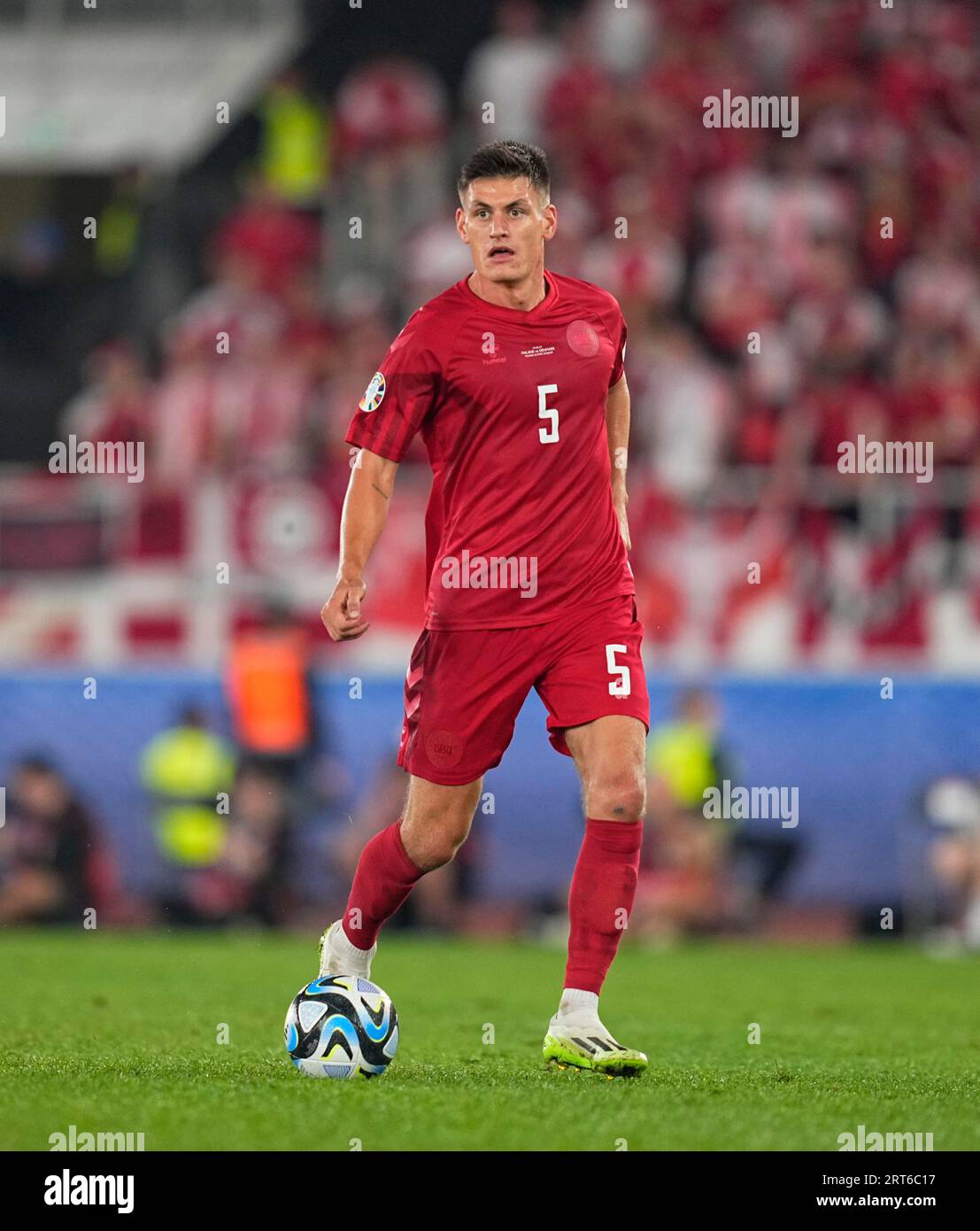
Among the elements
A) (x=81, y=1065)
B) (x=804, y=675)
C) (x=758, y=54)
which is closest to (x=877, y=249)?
(x=758, y=54)

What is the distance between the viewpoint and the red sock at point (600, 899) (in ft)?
19.3

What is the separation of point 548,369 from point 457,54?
12.9 metres

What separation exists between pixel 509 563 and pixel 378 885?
3.22 feet

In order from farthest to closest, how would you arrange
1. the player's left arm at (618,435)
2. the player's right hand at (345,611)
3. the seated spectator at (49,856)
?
the seated spectator at (49,856) < the player's left arm at (618,435) < the player's right hand at (345,611)

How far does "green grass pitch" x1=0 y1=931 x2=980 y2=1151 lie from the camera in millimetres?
4820

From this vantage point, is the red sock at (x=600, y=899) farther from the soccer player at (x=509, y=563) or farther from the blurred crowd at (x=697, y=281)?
the blurred crowd at (x=697, y=281)

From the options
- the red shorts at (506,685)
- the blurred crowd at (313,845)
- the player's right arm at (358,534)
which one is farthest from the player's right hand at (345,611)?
the blurred crowd at (313,845)

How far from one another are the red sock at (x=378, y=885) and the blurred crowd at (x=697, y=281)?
701 cm

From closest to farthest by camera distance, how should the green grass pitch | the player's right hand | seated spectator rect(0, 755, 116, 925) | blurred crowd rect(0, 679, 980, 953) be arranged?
the green grass pitch < the player's right hand < blurred crowd rect(0, 679, 980, 953) < seated spectator rect(0, 755, 116, 925)

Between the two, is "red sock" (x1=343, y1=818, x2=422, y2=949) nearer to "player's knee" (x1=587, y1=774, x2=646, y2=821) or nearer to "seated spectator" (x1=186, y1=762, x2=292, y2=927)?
"player's knee" (x1=587, y1=774, x2=646, y2=821)

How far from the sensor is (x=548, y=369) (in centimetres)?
598

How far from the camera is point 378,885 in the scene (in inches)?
240

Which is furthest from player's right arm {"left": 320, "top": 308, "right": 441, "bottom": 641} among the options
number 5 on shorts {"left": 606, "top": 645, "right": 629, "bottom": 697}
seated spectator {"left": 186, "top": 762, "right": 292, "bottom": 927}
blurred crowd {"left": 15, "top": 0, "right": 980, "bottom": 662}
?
blurred crowd {"left": 15, "top": 0, "right": 980, "bottom": 662}
